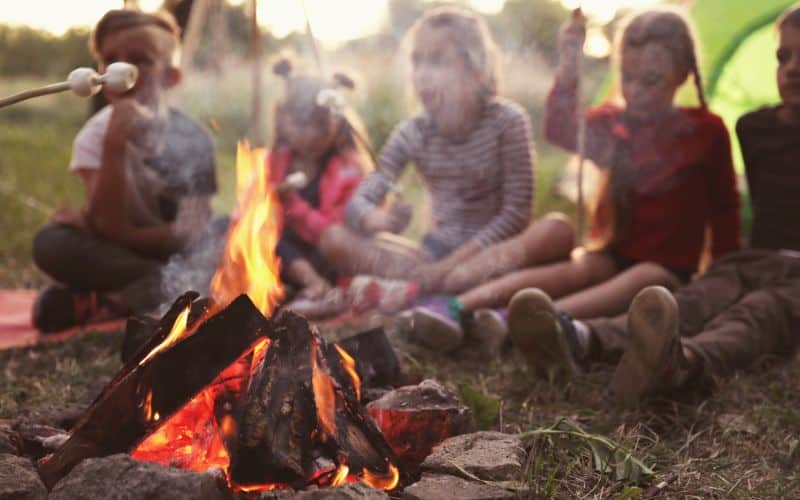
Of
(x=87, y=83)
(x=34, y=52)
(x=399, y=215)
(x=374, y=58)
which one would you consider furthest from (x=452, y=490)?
(x=34, y=52)

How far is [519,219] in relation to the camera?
126 inches

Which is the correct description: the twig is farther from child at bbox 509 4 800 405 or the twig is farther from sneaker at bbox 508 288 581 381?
sneaker at bbox 508 288 581 381

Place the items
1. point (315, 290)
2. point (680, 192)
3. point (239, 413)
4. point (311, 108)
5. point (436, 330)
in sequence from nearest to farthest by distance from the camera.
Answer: point (239, 413) < point (436, 330) < point (680, 192) < point (315, 290) < point (311, 108)

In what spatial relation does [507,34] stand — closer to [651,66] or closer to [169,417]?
[651,66]

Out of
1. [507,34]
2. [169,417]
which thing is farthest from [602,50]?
[169,417]

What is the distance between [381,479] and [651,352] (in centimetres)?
77

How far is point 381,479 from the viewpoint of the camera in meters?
1.55

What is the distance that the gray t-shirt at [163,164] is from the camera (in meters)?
3.20

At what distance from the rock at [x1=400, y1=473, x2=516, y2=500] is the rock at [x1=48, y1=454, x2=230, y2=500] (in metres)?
0.32

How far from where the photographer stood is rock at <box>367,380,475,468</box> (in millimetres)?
1719

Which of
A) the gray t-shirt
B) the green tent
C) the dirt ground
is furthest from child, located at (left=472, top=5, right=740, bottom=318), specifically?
the gray t-shirt

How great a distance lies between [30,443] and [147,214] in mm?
1684

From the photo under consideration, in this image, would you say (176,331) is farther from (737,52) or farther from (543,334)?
(737,52)

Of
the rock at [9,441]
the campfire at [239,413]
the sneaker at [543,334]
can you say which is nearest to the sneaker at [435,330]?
the sneaker at [543,334]
